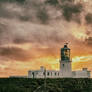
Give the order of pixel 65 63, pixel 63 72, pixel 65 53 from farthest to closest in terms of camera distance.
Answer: pixel 65 53
pixel 65 63
pixel 63 72

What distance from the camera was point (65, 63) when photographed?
109562 mm

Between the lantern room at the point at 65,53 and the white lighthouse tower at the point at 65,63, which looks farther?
the lantern room at the point at 65,53

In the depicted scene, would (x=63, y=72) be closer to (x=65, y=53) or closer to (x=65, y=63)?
(x=65, y=63)

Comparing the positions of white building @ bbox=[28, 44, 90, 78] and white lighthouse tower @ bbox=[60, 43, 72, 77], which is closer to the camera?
white building @ bbox=[28, 44, 90, 78]

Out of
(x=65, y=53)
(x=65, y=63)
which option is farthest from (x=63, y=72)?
(x=65, y=53)

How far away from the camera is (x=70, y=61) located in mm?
111188

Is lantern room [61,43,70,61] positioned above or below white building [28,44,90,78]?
above

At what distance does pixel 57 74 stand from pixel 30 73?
10.5 m

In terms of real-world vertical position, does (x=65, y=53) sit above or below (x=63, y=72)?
above

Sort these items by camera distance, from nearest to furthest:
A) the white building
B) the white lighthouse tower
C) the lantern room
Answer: the white building
the white lighthouse tower
the lantern room

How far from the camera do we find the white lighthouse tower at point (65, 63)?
109 meters

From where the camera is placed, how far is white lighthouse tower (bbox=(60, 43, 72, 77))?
108812 mm

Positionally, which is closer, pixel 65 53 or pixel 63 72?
pixel 63 72

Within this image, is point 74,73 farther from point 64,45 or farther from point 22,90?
point 22,90
